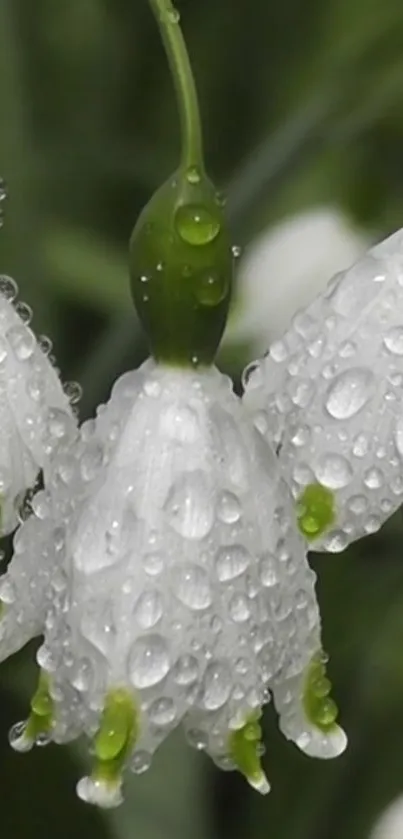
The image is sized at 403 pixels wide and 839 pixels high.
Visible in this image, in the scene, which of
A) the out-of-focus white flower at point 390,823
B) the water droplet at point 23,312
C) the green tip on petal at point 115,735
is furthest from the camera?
the out-of-focus white flower at point 390,823

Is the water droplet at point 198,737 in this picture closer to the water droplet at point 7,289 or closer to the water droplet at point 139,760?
the water droplet at point 139,760

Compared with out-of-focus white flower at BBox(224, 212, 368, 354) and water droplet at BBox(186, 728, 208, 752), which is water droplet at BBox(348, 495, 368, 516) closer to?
water droplet at BBox(186, 728, 208, 752)

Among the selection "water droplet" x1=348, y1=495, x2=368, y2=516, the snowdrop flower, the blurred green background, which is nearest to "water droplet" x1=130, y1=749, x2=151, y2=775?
the snowdrop flower

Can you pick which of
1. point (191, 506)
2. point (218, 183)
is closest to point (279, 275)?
point (218, 183)

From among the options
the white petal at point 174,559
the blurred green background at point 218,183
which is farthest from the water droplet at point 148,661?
the blurred green background at point 218,183

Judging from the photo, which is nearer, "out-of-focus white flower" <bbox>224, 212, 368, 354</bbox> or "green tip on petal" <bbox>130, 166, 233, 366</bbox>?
"green tip on petal" <bbox>130, 166, 233, 366</bbox>

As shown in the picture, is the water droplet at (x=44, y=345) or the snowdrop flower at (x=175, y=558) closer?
the snowdrop flower at (x=175, y=558)
